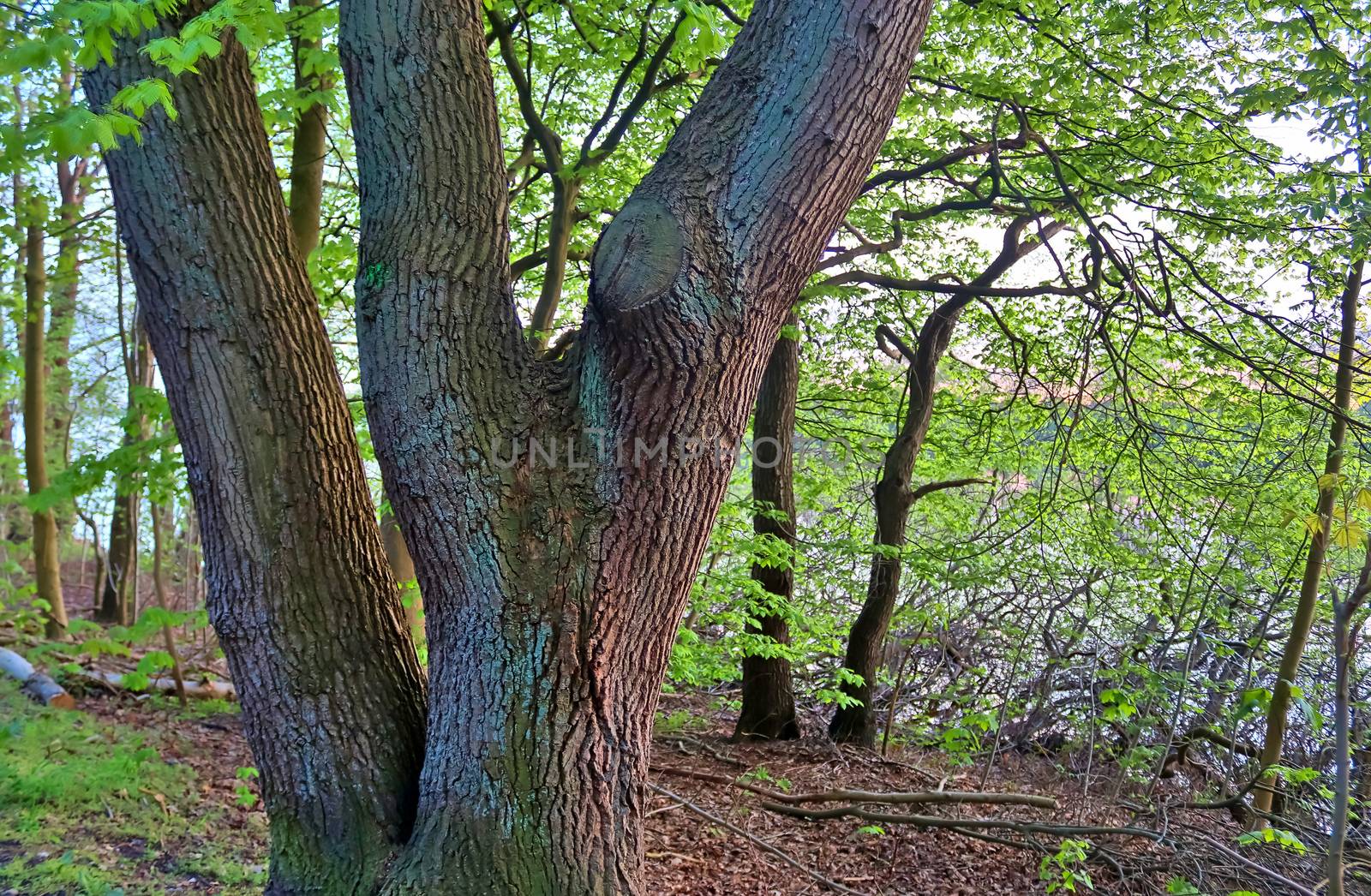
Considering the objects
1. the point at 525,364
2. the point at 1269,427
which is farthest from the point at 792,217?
the point at 1269,427

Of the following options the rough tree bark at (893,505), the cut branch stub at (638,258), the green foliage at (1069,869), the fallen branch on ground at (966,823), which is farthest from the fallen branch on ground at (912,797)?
the cut branch stub at (638,258)

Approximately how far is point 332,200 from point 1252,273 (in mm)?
7679

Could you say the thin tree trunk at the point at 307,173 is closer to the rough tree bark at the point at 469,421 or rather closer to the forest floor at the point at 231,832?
the rough tree bark at the point at 469,421

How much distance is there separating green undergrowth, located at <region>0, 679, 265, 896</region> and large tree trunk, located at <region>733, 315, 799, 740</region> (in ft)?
12.8

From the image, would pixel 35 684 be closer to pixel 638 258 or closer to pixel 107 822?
pixel 107 822

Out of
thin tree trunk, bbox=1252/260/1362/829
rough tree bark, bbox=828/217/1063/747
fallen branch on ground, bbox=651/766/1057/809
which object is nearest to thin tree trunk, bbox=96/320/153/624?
fallen branch on ground, bbox=651/766/1057/809

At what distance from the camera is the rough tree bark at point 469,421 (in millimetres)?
2283

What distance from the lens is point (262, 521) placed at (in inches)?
101

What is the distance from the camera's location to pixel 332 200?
7.70 metres

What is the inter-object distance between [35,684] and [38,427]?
2795 mm

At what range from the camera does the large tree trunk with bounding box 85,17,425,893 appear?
8.34ft

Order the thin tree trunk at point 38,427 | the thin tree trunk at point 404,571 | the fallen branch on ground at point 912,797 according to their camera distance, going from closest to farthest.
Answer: the fallen branch on ground at point 912,797
the thin tree trunk at point 404,571
the thin tree trunk at point 38,427

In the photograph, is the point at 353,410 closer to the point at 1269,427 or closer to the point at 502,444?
the point at 502,444

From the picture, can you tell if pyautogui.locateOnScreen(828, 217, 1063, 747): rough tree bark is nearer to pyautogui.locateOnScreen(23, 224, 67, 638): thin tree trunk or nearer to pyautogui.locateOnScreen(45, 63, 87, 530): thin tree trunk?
pyautogui.locateOnScreen(45, 63, 87, 530): thin tree trunk
